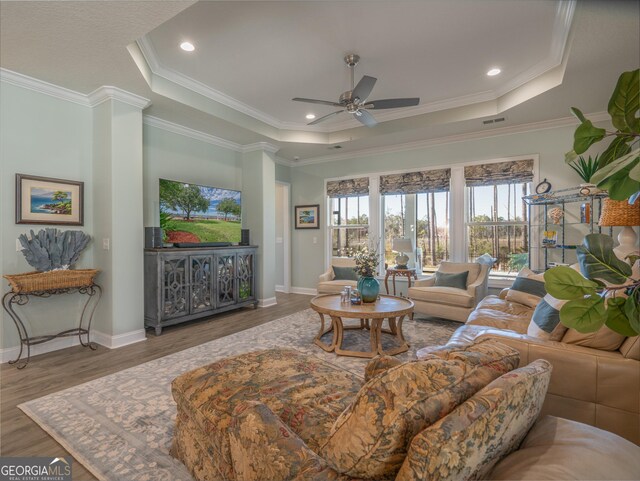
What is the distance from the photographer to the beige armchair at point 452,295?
13.2 feet

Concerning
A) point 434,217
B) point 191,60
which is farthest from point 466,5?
point 434,217

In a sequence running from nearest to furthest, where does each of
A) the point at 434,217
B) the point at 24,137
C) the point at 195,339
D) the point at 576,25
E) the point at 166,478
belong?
the point at 166,478 < the point at 576,25 < the point at 24,137 < the point at 195,339 < the point at 434,217

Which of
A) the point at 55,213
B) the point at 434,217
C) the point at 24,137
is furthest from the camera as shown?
the point at 434,217

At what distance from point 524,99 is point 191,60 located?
12.6ft

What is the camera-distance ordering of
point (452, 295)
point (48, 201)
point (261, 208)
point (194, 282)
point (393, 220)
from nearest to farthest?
point (48, 201), point (452, 295), point (194, 282), point (261, 208), point (393, 220)

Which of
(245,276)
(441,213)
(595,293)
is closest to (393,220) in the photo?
(441,213)

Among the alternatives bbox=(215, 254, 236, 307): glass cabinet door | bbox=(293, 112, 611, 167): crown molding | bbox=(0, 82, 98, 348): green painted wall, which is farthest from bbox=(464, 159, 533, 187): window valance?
bbox=(0, 82, 98, 348): green painted wall

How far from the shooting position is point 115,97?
3.51 m

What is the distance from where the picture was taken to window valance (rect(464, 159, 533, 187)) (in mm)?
4771

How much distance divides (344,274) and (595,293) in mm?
4423

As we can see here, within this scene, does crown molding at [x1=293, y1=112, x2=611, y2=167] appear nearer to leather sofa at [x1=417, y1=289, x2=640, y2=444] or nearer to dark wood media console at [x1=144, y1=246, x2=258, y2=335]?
dark wood media console at [x1=144, y1=246, x2=258, y2=335]

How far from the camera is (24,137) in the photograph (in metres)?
3.26

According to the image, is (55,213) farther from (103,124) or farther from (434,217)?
(434,217)

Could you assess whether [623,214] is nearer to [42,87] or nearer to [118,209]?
[118,209]
